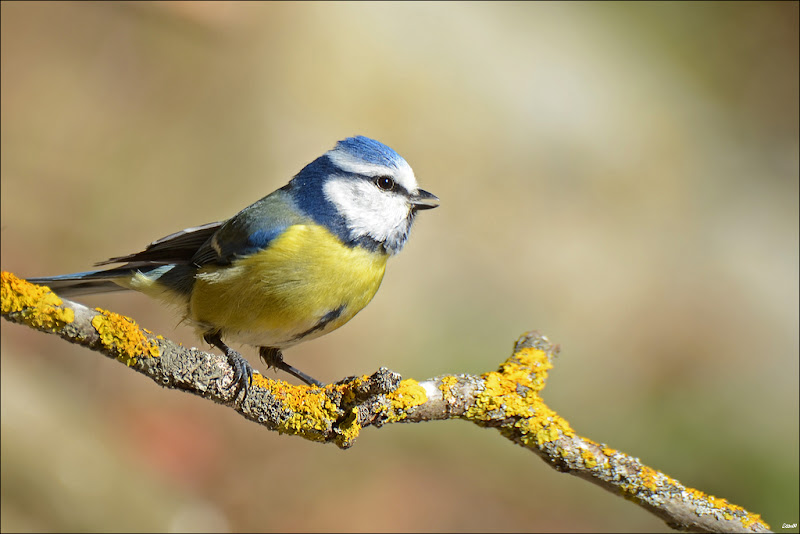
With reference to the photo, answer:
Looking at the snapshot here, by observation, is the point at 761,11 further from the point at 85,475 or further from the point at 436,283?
the point at 85,475

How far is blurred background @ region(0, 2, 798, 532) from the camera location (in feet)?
→ 15.4

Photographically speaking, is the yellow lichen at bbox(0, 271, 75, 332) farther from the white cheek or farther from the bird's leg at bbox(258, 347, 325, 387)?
the bird's leg at bbox(258, 347, 325, 387)

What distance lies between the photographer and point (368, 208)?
2631 millimetres

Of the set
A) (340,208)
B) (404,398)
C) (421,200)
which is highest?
(421,200)

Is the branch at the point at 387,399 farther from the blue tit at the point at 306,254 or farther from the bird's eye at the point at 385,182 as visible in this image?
the bird's eye at the point at 385,182

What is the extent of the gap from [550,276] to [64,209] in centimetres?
349

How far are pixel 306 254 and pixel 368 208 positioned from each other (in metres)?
0.28

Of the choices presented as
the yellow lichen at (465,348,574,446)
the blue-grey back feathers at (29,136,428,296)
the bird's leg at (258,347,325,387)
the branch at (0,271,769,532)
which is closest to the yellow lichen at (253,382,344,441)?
the branch at (0,271,769,532)

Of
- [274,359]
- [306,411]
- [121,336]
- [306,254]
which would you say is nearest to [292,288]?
[306,254]

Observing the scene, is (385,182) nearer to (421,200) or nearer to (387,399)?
(421,200)

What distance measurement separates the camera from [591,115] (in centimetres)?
620

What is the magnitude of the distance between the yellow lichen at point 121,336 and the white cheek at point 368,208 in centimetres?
92

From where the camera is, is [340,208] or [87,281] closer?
[340,208]

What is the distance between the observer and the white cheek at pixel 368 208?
8.54ft
